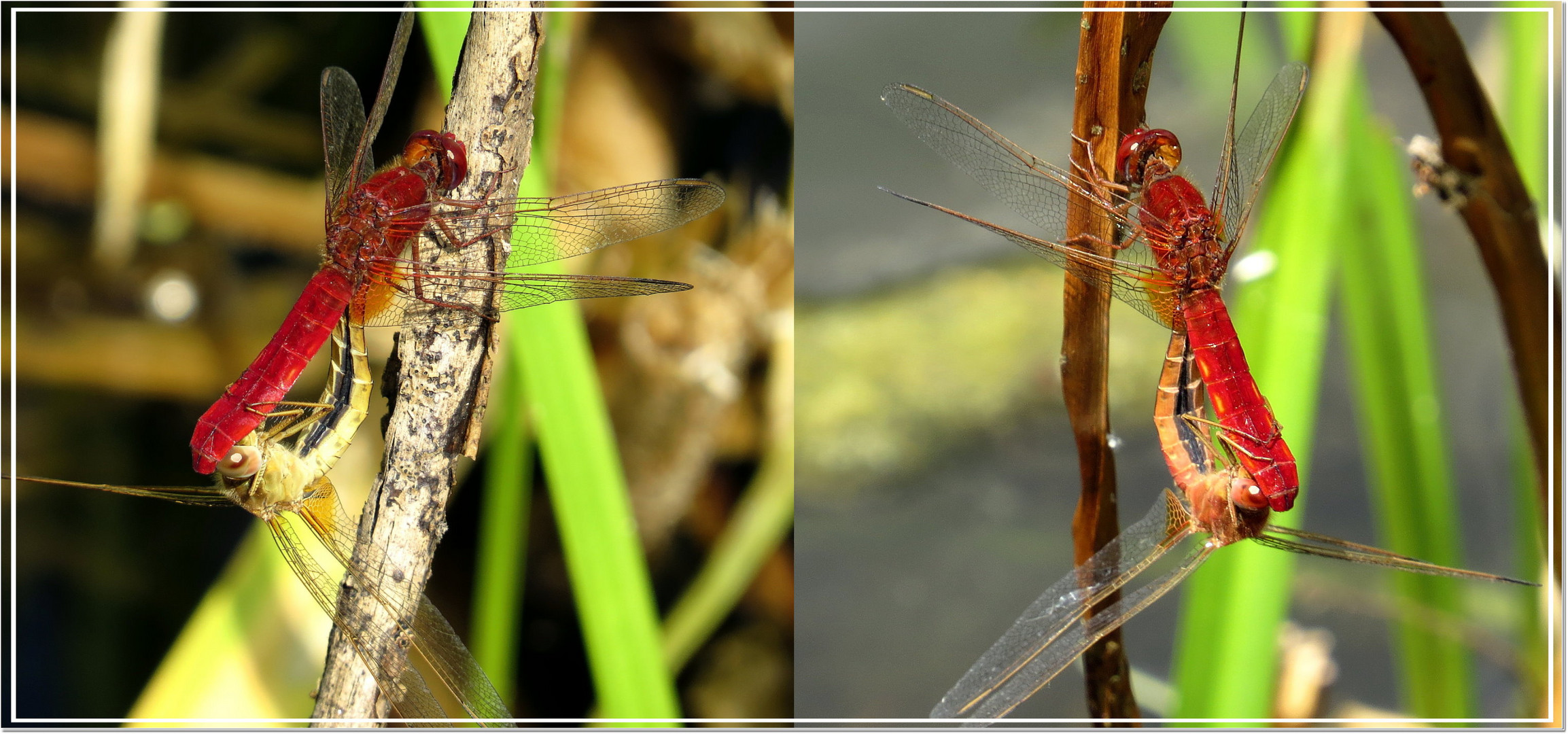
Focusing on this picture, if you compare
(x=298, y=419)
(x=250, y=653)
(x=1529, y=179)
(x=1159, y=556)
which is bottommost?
(x=250, y=653)

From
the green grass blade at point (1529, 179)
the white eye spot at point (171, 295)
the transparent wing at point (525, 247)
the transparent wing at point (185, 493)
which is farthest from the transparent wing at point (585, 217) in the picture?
the green grass blade at point (1529, 179)

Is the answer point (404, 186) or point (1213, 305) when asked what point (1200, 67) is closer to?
Answer: point (1213, 305)

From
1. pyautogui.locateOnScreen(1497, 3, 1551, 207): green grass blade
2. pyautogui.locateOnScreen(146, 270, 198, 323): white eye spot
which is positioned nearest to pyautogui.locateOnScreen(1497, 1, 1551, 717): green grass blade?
pyautogui.locateOnScreen(1497, 3, 1551, 207): green grass blade

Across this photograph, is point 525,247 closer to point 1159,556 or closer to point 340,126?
point 340,126

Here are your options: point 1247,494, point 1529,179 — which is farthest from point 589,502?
point 1529,179

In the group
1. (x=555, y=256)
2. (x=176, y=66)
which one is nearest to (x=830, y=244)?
(x=555, y=256)

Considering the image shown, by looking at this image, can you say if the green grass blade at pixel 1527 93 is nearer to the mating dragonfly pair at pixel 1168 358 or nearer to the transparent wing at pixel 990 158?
the mating dragonfly pair at pixel 1168 358

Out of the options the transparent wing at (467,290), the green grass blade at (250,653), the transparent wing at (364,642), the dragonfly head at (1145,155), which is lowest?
the green grass blade at (250,653)
